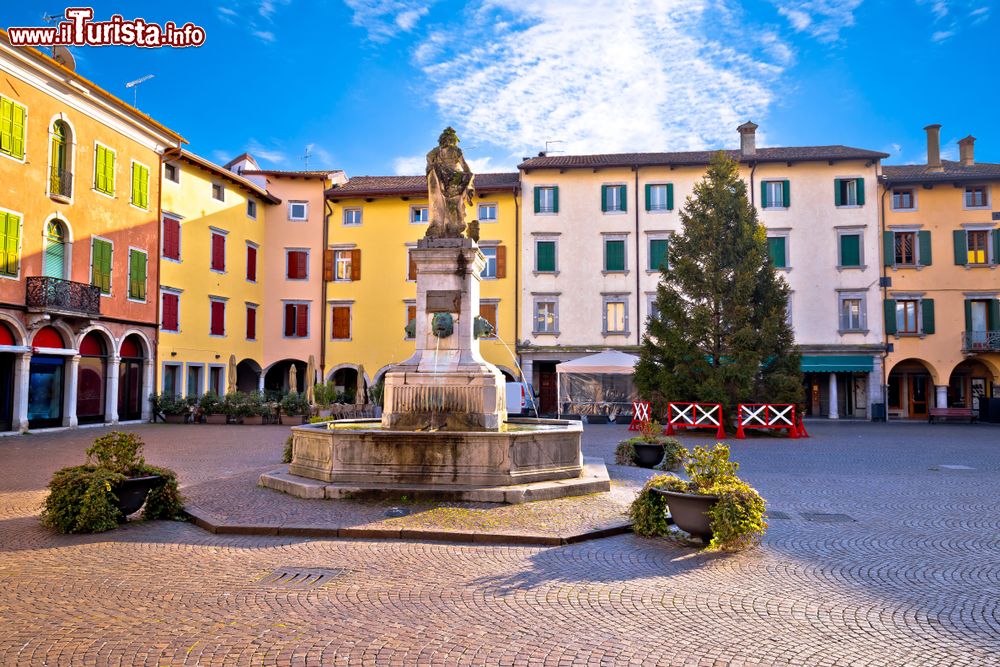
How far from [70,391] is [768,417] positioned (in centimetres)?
2177

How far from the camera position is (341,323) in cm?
3441

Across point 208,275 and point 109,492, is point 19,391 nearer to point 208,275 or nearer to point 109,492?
point 208,275

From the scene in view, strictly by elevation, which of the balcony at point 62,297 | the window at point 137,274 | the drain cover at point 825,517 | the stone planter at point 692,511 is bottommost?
the drain cover at point 825,517

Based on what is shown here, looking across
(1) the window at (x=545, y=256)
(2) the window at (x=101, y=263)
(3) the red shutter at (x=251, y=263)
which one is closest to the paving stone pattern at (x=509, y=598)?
(2) the window at (x=101, y=263)

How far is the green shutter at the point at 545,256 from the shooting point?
1312 inches

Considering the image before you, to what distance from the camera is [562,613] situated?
477cm

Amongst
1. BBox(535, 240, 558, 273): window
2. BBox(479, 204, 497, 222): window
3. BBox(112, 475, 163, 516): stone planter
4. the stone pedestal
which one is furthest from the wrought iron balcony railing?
BBox(535, 240, 558, 273): window

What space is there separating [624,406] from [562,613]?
2473cm

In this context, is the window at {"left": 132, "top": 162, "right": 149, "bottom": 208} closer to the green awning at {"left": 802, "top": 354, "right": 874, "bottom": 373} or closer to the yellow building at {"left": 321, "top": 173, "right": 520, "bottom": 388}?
the yellow building at {"left": 321, "top": 173, "right": 520, "bottom": 388}

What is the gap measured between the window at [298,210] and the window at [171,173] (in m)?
7.05

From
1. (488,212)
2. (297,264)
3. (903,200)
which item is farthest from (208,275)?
(903,200)

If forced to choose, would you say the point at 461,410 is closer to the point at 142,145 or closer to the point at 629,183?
the point at 142,145

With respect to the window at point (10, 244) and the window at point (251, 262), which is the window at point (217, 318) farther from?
the window at point (10, 244)

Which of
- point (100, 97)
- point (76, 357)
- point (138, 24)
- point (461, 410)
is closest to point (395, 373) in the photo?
point (461, 410)
